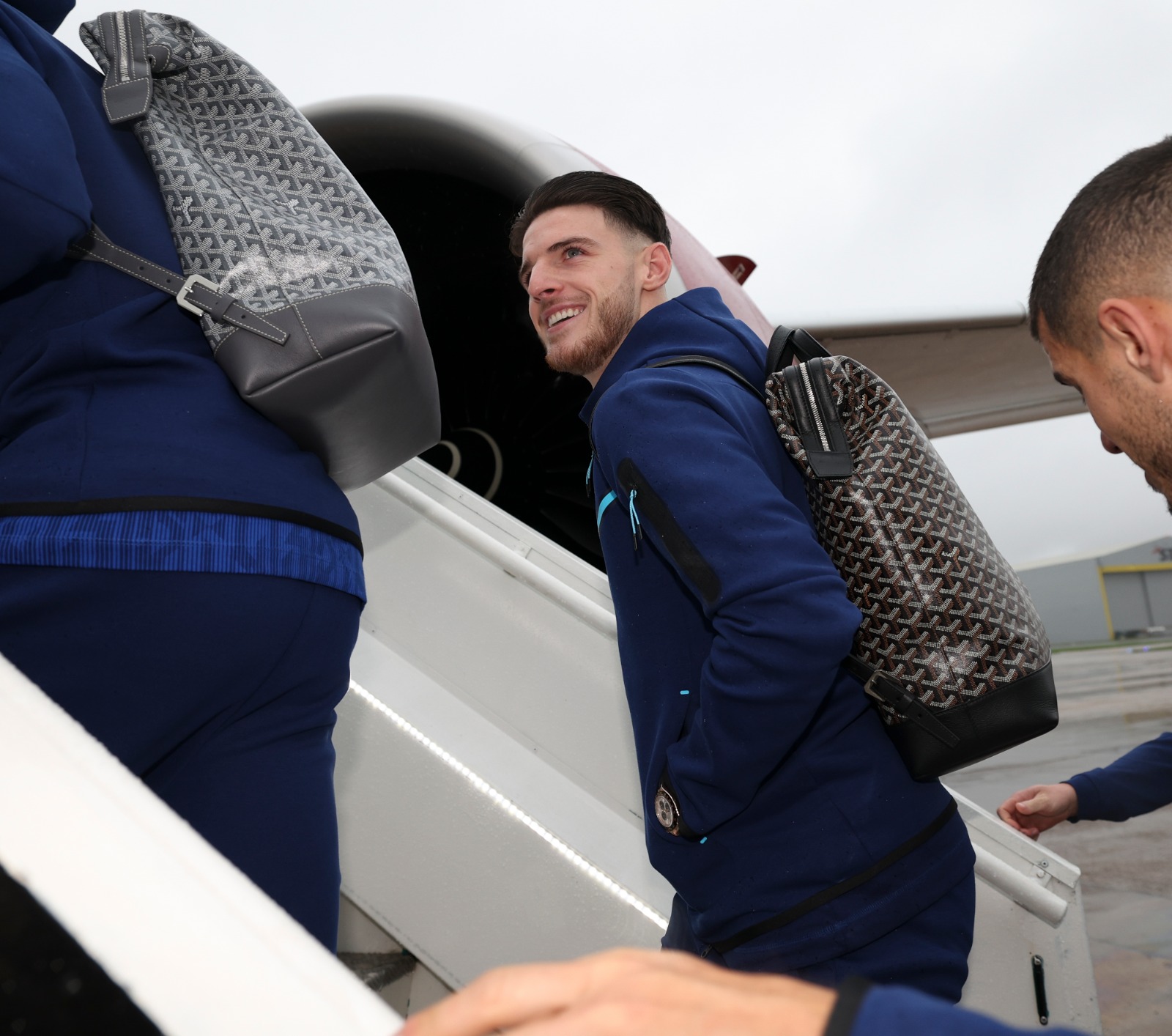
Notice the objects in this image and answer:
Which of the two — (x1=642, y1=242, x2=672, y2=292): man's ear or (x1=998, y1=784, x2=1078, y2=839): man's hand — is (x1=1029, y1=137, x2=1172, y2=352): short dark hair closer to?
(x1=642, y1=242, x2=672, y2=292): man's ear

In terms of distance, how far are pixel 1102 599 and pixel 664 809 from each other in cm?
3582

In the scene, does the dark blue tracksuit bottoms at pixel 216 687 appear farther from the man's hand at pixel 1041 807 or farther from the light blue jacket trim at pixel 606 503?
the man's hand at pixel 1041 807

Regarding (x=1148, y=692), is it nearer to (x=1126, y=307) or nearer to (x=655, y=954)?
(x=1126, y=307)

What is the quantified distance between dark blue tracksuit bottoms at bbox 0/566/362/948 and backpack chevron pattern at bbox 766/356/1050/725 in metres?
0.54

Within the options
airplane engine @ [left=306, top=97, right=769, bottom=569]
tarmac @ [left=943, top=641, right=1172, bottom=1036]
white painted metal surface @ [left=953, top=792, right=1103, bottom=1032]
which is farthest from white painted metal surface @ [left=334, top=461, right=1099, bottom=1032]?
airplane engine @ [left=306, top=97, right=769, bottom=569]

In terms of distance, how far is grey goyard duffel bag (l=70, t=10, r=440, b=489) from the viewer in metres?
0.84

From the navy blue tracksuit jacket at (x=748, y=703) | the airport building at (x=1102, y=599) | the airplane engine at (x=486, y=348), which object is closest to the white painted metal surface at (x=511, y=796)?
the navy blue tracksuit jacket at (x=748, y=703)

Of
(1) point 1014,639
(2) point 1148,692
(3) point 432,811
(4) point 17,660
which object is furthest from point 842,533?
(2) point 1148,692

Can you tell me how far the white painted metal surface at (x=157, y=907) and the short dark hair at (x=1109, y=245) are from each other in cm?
84

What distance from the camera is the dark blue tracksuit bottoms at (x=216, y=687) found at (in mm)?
732

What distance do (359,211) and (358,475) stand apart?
0.26 meters

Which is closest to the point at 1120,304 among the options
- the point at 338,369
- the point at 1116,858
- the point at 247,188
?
the point at 338,369

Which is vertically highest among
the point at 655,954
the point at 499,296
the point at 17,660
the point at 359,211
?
the point at 359,211

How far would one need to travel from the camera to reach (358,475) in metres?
0.97
